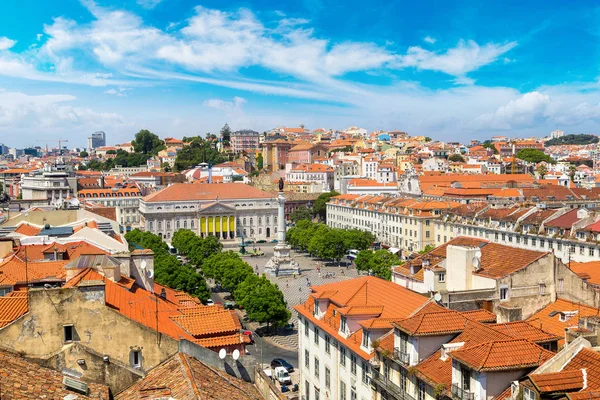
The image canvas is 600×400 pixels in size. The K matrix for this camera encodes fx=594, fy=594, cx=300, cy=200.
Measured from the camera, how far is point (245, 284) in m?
53.7

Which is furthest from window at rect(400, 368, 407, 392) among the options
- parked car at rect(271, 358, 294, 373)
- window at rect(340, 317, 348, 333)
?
parked car at rect(271, 358, 294, 373)

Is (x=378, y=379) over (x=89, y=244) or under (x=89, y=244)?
under

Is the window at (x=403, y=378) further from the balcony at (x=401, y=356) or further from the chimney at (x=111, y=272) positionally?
the chimney at (x=111, y=272)

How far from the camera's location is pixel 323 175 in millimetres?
163125

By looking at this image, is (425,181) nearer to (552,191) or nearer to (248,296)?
(552,191)

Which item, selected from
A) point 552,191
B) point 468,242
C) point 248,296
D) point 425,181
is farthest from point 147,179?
point 468,242

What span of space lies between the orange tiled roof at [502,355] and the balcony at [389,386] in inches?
154

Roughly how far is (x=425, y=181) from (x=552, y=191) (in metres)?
29.7

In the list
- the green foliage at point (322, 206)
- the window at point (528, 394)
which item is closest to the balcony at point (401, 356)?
the window at point (528, 394)

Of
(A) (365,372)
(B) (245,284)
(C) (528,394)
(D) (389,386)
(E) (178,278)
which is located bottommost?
(B) (245,284)

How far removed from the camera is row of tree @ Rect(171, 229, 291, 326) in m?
49.3

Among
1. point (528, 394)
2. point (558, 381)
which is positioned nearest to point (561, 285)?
point (558, 381)

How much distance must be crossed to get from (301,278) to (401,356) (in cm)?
5710

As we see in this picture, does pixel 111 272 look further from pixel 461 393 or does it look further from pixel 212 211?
pixel 212 211
